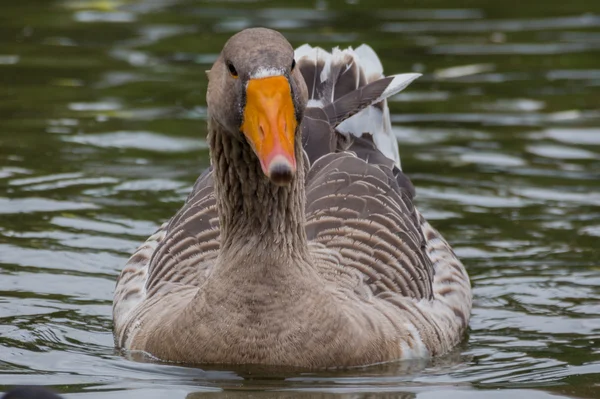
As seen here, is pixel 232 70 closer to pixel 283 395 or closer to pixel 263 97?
pixel 263 97

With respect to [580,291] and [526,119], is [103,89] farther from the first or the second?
[580,291]

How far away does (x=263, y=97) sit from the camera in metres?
7.95

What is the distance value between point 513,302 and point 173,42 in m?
9.33

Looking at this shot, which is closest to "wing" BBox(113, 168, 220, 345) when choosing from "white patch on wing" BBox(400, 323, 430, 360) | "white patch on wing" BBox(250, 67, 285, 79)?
"white patch on wing" BBox(400, 323, 430, 360)

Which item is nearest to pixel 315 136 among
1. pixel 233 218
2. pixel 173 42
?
pixel 233 218

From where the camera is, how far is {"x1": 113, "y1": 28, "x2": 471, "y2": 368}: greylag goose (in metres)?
8.21

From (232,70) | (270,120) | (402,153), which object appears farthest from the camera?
(402,153)

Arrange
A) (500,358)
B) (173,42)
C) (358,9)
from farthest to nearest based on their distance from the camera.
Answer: (358,9), (173,42), (500,358)

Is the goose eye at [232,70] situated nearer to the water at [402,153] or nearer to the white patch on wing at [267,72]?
the white patch on wing at [267,72]

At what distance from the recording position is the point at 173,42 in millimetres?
19062

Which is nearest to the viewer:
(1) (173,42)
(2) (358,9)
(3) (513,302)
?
(3) (513,302)

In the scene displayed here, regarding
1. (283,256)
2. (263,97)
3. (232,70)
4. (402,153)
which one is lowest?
(402,153)

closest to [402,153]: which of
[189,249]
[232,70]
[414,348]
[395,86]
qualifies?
[395,86]

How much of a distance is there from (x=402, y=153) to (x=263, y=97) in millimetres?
6905
